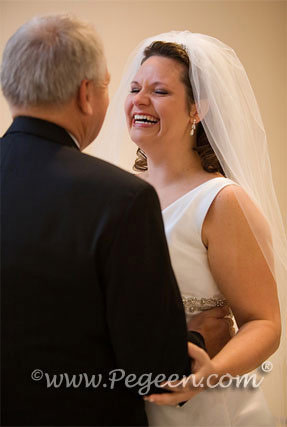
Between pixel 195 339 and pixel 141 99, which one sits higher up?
pixel 141 99

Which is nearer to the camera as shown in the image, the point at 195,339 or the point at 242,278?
the point at 195,339

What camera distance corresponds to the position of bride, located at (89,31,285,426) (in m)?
1.90

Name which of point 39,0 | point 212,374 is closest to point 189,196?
point 212,374

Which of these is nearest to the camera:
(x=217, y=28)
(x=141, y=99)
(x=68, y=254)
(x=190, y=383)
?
(x=68, y=254)

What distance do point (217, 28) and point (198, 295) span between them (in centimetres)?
331

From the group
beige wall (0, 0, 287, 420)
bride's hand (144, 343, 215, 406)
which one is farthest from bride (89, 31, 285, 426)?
beige wall (0, 0, 287, 420)

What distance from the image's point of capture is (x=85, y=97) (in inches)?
53.0

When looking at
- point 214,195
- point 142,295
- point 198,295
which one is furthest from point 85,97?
point 198,295

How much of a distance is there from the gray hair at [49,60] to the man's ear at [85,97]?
1 cm

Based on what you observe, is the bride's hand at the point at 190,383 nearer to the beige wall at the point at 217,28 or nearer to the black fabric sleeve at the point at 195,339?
the black fabric sleeve at the point at 195,339

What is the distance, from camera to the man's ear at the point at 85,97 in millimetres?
1334

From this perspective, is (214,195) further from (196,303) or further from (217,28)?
(217,28)

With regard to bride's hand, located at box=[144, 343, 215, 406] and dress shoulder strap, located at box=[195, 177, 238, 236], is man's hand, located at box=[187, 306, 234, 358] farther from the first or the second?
bride's hand, located at box=[144, 343, 215, 406]

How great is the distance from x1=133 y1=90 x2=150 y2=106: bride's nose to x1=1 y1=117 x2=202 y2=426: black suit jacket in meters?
0.93
